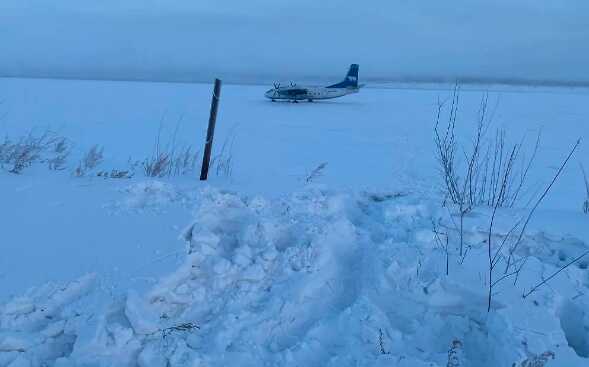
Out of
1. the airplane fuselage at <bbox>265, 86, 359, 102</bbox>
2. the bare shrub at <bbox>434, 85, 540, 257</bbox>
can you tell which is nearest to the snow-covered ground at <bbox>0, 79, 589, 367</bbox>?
the bare shrub at <bbox>434, 85, 540, 257</bbox>

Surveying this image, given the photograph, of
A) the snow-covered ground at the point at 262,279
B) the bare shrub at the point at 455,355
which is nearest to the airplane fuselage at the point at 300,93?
the snow-covered ground at the point at 262,279

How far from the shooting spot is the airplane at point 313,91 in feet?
97.2

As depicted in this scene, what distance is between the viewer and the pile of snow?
2.57 metres

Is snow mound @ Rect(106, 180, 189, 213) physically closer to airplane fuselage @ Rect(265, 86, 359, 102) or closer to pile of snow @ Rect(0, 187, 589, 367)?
pile of snow @ Rect(0, 187, 589, 367)

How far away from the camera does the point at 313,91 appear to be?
31094mm

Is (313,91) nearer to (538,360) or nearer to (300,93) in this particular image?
(300,93)

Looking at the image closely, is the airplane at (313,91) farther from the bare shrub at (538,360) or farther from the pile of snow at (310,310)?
the bare shrub at (538,360)

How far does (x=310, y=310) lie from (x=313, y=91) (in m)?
28.9

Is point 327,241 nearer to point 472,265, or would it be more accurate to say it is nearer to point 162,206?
point 472,265

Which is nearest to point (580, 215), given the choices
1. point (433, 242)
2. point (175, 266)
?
point (433, 242)

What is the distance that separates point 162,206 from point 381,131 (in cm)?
1426

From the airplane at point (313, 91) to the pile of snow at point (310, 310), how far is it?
86.3 feet

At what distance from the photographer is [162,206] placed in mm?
4242

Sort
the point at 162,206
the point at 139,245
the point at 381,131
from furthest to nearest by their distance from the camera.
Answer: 1. the point at 381,131
2. the point at 162,206
3. the point at 139,245
